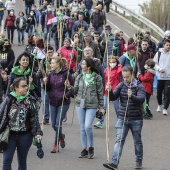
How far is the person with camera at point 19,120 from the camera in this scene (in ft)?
31.5

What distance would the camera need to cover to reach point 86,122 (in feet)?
38.3

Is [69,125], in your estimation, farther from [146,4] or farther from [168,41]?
[146,4]

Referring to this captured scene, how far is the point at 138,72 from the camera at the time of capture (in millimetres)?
15188

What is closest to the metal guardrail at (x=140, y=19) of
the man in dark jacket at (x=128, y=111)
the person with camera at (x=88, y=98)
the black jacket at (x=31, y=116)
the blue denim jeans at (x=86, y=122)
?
the person with camera at (x=88, y=98)

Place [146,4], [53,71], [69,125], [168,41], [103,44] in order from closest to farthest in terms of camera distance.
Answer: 1. [53,71]
2. [69,125]
3. [168,41]
4. [103,44]
5. [146,4]

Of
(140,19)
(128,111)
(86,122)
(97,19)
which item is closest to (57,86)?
(86,122)

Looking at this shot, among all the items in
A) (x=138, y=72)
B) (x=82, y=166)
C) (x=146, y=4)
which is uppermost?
(x=146, y=4)

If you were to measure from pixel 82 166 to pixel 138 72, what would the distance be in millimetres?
4245

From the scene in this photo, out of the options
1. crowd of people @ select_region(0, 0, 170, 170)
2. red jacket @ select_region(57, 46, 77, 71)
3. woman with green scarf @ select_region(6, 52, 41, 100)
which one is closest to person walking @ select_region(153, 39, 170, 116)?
crowd of people @ select_region(0, 0, 170, 170)

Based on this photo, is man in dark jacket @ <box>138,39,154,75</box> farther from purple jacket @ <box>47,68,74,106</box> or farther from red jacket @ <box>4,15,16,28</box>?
red jacket @ <box>4,15,16,28</box>

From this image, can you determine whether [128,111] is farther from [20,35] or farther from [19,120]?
[20,35]

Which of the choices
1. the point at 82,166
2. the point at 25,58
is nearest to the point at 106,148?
the point at 82,166

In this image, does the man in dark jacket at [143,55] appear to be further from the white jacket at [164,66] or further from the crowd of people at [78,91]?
the white jacket at [164,66]

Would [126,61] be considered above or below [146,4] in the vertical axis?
below
